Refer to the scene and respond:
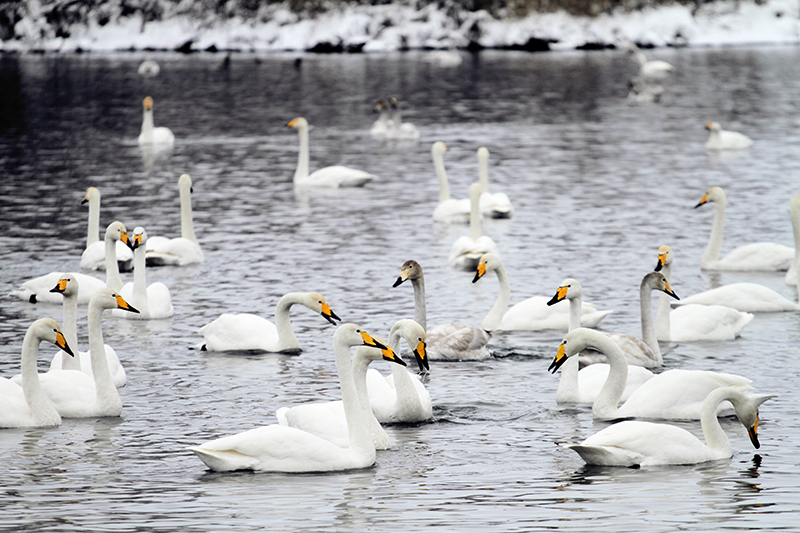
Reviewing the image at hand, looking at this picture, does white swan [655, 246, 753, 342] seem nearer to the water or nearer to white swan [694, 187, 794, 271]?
the water

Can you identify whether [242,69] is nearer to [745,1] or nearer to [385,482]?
[745,1]

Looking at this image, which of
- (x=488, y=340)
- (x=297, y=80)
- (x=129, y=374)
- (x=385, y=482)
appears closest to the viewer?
(x=385, y=482)

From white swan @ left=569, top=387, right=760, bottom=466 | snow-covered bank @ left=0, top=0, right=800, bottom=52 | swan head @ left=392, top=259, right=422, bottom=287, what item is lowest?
white swan @ left=569, top=387, right=760, bottom=466

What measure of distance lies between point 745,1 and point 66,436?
79.9 metres

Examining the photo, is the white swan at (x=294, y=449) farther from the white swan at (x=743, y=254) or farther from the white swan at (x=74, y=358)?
the white swan at (x=743, y=254)

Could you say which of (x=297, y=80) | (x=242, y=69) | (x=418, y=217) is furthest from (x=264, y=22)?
(x=418, y=217)

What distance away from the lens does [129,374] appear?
1236 cm

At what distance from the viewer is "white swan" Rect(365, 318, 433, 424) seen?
10320mm

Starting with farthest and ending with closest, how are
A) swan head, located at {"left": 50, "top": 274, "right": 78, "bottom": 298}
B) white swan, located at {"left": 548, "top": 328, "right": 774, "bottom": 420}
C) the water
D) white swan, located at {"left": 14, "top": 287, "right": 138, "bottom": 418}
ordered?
swan head, located at {"left": 50, "top": 274, "right": 78, "bottom": 298} < white swan, located at {"left": 14, "top": 287, "right": 138, "bottom": 418} < white swan, located at {"left": 548, "top": 328, "right": 774, "bottom": 420} < the water

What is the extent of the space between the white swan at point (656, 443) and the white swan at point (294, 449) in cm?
162

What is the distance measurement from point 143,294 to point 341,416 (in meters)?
5.65

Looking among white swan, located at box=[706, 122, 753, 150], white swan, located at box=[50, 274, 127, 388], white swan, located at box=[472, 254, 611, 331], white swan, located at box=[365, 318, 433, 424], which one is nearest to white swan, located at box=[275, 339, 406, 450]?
white swan, located at box=[365, 318, 433, 424]

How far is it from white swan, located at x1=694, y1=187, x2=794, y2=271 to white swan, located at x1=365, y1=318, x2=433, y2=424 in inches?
310

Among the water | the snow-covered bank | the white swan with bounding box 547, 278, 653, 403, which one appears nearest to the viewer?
the water
